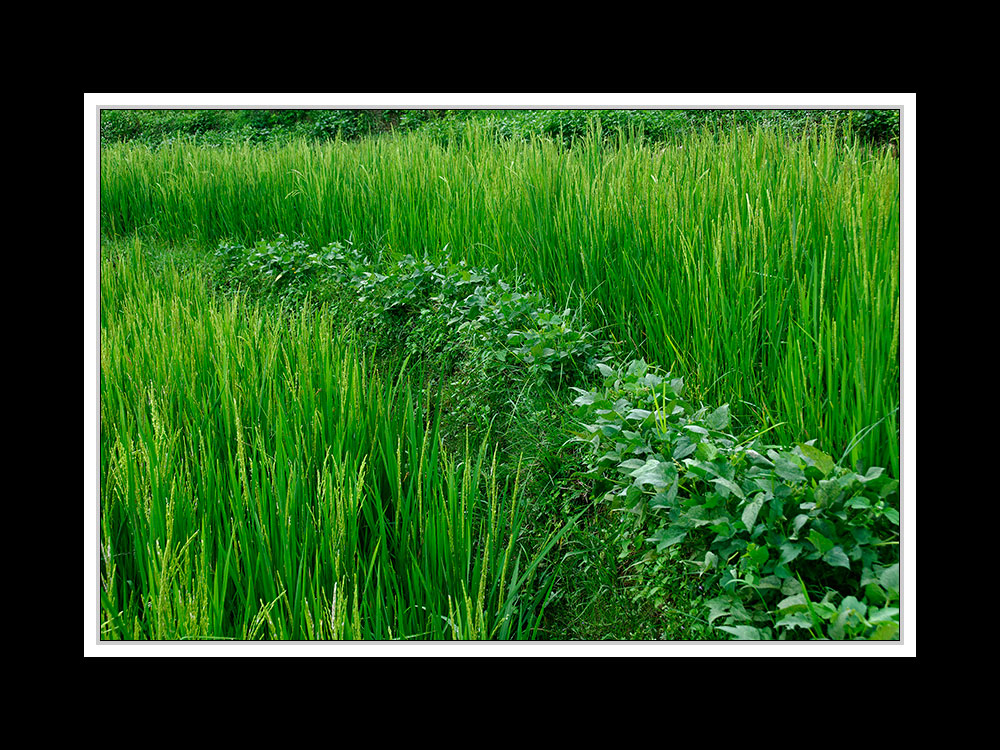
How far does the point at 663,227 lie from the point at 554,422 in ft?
2.27

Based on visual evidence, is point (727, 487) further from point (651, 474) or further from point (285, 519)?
point (285, 519)

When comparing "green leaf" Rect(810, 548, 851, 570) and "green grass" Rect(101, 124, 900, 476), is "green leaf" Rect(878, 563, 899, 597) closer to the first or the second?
"green leaf" Rect(810, 548, 851, 570)

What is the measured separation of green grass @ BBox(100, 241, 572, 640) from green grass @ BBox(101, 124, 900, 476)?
28.6 inches

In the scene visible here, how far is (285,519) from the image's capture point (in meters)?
1.52

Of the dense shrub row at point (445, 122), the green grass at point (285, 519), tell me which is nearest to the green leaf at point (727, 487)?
the green grass at point (285, 519)

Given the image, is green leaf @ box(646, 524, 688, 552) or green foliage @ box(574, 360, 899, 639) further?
green leaf @ box(646, 524, 688, 552)

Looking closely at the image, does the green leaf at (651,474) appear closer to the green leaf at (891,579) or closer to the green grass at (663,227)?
the green grass at (663,227)

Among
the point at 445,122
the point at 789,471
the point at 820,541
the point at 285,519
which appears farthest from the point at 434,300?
the point at 820,541

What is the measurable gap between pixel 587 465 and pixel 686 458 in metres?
0.40

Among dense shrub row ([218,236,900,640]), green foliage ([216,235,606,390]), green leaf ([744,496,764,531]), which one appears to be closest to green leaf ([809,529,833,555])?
dense shrub row ([218,236,900,640])

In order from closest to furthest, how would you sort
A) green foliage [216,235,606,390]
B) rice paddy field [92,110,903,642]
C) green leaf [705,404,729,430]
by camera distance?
1. rice paddy field [92,110,903,642]
2. green leaf [705,404,729,430]
3. green foliage [216,235,606,390]

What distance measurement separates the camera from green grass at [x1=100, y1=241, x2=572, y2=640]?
143 cm
